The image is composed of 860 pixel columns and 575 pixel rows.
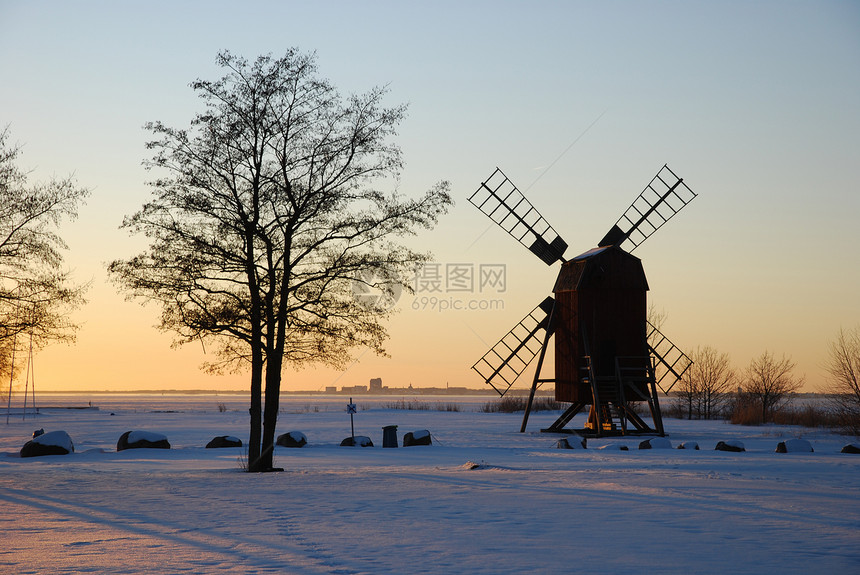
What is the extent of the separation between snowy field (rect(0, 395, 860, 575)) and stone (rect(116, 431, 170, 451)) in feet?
13.8

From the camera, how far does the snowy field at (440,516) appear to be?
873 centimetres

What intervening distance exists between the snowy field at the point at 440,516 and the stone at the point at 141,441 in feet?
13.8

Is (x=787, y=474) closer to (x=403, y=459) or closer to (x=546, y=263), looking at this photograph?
(x=403, y=459)

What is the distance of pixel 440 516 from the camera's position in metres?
12.0

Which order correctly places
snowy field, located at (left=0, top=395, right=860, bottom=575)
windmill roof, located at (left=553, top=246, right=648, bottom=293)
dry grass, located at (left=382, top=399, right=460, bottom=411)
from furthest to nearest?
dry grass, located at (left=382, top=399, right=460, bottom=411)
windmill roof, located at (left=553, top=246, right=648, bottom=293)
snowy field, located at (left=0, top=395, right=860, bottom=575)

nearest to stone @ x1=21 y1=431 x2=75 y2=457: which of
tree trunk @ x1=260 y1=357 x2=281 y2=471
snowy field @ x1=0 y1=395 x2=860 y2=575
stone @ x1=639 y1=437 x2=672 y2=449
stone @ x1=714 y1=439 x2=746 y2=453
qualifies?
snowy field @ x1=0 y1=395 x2=860 y2=575

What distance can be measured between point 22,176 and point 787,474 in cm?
1980

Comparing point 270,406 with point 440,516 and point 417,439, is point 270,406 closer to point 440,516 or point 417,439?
point 440,516

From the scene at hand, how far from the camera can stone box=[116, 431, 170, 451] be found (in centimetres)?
2756

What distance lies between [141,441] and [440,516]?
19.0 metres

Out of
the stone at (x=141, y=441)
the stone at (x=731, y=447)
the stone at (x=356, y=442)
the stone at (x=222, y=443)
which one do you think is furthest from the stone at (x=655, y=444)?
the stone at (x=141, y=441)

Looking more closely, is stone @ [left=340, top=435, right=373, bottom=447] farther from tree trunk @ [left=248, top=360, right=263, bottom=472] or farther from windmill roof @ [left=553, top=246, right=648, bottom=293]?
windmill roof @ [left=553, top=246, right=648, bottom=293]

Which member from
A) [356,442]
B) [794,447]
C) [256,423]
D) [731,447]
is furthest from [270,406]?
[794,447]

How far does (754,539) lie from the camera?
9922 millimetres
